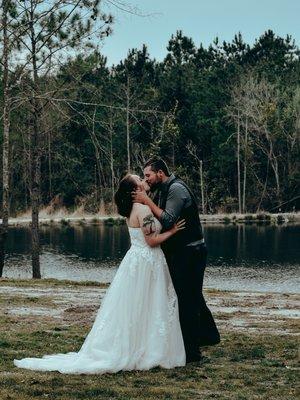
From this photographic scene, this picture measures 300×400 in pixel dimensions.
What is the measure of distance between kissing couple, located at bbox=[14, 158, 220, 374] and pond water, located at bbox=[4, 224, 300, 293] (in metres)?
15.8

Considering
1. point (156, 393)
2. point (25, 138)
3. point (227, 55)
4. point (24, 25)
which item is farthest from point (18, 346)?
point (227, 55)

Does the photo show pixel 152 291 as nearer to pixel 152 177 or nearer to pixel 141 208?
pixel 141 208

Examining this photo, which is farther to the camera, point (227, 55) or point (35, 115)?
point (227, 55)

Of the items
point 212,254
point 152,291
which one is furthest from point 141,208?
point 212,254

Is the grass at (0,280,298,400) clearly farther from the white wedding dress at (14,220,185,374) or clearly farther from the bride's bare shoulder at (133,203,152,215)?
the bride's bare shoulder at (133,203,152,215)

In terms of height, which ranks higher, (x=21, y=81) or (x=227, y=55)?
(x=227, y=55)

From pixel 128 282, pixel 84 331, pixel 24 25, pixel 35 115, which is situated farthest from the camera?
pixel 35 115

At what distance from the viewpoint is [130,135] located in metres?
57.7

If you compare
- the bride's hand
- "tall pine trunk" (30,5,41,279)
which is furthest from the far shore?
the bride's hand

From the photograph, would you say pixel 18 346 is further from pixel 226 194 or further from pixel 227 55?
pixel 227 55

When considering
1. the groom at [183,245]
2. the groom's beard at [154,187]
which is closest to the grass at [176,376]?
the groom at [183,245]

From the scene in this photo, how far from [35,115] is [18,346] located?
38.9ft

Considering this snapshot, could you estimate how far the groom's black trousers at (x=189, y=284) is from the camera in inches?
324

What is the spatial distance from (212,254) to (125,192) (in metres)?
27.4
